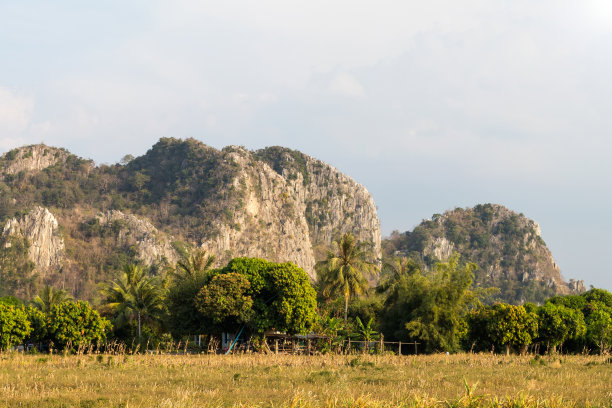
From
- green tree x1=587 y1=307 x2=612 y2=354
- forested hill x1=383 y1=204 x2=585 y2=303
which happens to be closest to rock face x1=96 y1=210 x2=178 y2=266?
forested hill x1=383 y1=204 x2=585 y2=303

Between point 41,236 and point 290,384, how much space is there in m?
115

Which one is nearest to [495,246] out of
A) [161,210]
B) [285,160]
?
[285,160]

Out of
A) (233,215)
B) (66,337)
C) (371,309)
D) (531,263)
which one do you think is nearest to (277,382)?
(66,337)

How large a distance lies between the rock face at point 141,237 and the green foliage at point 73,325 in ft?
257

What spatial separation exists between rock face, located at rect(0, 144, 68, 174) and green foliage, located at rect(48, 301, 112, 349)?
129 meters

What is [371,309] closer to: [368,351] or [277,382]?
[368,351]

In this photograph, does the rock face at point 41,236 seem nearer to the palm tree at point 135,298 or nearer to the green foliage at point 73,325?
the palm tree at point 135,298

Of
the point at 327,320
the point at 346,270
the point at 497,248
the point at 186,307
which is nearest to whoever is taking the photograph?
the point at 186,307

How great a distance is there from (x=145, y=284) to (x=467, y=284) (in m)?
28.8

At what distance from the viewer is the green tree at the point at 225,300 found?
141 feet

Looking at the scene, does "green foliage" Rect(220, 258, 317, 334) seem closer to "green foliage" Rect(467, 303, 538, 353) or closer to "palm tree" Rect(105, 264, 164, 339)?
"palm tree" Rect(105, 264, 164, 339)

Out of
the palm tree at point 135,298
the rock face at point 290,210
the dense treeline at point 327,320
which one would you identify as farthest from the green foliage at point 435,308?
the rock face at point 290,210

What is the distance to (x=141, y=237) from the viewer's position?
129 metres

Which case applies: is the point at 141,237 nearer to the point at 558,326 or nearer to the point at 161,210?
the point at 161,210
